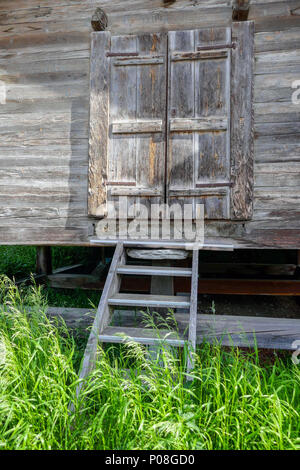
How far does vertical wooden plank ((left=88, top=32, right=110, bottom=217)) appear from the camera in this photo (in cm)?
398

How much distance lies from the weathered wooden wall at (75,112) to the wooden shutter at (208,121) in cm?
17

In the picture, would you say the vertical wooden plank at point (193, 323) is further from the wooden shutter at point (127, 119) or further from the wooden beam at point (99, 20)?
the wooden beam at point (99, 20)

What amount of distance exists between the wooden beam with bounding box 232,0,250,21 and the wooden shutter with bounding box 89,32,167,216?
767 millimetres

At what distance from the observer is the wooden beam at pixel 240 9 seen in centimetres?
359

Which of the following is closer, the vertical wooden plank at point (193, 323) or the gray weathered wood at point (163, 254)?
the vertical wooden plank at point (193, 323)

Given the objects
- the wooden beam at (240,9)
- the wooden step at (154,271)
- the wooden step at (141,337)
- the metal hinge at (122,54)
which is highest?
the wooden beam at (240,9)

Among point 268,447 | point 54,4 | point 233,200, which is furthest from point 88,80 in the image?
point 268,447

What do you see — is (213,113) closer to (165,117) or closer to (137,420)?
(165,117)

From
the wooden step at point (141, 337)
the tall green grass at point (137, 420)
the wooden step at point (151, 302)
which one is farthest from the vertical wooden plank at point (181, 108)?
the tall green grass at point (137, 420)

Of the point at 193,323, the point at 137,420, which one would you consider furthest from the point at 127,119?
the point at 137,420

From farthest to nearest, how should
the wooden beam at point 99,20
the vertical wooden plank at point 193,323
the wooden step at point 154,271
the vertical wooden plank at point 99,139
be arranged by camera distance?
the vertical wooden plank at point 99,139, the wooden beam at point 99,20, the wooden step at point 154,271, the vertical wooden plank at point 193,323

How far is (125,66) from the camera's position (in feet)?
13.1

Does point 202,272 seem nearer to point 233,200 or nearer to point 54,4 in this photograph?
point 233,200
